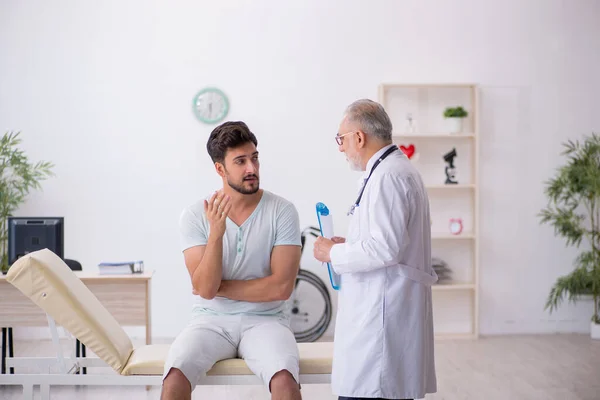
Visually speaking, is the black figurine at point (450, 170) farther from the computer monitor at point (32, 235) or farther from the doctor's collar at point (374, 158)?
the doctor's collar at point (374, 158)

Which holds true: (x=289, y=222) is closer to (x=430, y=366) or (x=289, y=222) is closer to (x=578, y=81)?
(x=430, y=366)

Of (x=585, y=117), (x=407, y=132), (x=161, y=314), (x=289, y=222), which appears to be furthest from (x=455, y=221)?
(x=289, y=222)

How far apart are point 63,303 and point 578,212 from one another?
4.68 metres

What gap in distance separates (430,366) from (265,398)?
1.99 metres

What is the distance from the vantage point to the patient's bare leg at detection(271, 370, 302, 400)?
2.64 metres

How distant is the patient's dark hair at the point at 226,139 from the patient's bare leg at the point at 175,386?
88 centimetres

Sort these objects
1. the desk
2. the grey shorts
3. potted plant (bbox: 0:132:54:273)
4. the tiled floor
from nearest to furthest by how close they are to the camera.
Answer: the grey shorts, the tiled floor, the desk, potted plant (bbox: 0:132:54:273)

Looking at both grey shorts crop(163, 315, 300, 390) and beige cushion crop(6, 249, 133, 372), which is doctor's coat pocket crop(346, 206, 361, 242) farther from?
beige cushion crop(6, 249, 133, 372)

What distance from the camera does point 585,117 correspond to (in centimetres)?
641

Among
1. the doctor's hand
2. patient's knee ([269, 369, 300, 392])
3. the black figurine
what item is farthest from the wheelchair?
the doctor's hand

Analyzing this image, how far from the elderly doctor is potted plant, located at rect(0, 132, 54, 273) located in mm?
3964

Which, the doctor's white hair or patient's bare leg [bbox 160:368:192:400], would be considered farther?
patient's bare leg [bbox 160:368:192:400]

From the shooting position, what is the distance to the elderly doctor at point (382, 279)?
2354 millimetres

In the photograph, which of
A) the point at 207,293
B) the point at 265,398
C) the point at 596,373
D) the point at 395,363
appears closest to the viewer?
the point at 395,363
